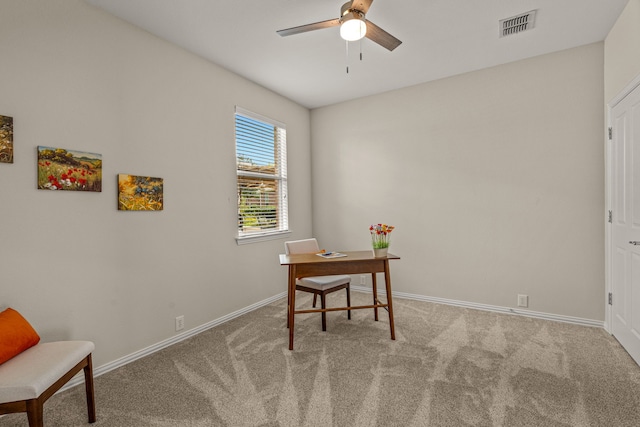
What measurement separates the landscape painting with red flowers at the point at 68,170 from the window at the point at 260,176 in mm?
1556

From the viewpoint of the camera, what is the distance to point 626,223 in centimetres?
262

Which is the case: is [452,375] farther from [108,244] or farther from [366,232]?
[108,244]

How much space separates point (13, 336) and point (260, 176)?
9.20 ft

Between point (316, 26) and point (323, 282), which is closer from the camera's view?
point (316, 26)

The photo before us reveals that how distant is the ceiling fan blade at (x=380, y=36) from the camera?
2248 mm

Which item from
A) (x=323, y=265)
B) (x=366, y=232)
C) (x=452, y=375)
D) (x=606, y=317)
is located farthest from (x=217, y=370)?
(x=606, y=317)

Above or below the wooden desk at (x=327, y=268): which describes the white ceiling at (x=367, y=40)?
above

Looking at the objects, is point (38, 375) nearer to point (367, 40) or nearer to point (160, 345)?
point (160, 345)

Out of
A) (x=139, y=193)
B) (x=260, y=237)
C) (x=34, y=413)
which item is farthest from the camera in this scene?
(x=260, y=237)

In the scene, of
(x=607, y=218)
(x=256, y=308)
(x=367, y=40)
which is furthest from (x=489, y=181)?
(x=256, y=308)

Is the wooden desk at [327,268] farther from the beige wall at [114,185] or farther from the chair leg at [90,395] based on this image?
the chair leg at [90,395]

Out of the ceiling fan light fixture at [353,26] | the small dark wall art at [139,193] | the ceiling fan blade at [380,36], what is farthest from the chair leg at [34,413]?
the ceiling fan blade at [380,36]

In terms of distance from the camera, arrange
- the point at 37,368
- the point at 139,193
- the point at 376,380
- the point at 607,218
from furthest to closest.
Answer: the point at 607,218, the point at 139,193, the point at 376,380, the point at 37,368

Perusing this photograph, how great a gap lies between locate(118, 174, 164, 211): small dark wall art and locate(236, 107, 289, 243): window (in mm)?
1064
